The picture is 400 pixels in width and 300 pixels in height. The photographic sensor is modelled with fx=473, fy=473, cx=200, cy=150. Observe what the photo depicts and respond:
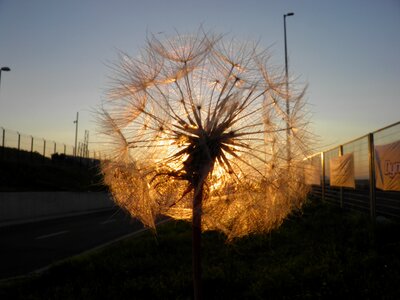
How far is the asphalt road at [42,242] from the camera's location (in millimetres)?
11930

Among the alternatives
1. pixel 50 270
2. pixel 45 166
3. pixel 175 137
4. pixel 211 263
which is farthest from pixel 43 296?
pixel 45 166

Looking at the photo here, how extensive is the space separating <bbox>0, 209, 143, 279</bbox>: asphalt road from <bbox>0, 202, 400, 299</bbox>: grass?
126 cm

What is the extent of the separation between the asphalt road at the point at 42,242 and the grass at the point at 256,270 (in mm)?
1256

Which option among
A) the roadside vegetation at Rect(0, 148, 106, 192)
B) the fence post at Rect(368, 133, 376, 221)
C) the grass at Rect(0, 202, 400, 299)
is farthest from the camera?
the roadside vegetation at Rect(0, 148, 106, 192)

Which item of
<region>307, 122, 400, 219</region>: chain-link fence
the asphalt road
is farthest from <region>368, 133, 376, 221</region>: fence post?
the asphalt road

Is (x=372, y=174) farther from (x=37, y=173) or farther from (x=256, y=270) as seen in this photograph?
(x=37, y=173)

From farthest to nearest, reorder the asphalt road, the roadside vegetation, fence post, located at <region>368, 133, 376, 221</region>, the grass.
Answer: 1. the roadside vegetation
2. the asphalt road
3. fence post, located at <region>368, 133, 376, 221</region>
4. the grass

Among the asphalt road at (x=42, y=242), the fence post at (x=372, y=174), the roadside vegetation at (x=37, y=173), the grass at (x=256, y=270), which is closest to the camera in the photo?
the grass at (x=256, y=270)

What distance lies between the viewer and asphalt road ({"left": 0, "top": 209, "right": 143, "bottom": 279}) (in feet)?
39.1

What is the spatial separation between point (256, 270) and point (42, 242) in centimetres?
1157

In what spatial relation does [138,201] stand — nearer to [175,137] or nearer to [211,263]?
[175,137]

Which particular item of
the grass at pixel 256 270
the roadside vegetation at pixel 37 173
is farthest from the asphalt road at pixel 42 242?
the roadside vegetation at pixel 37 173

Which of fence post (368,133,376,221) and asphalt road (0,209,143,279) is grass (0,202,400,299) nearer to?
fence post (368,133,376,221)

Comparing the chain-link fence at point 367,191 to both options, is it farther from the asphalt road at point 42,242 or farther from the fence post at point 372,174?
the asphalt road at point 42,242
